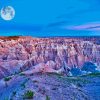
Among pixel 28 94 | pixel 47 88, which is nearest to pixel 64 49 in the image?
pixel 47 88

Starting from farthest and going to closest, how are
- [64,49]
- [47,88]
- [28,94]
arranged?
[64,49] → [47,88] → [28,94]

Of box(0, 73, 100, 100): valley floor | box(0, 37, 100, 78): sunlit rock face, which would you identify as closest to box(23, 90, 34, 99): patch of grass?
box(0, 73, 100, 100): valley floor

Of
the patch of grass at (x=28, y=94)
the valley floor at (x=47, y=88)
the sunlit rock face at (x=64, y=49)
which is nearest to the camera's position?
the patch of grass at (x=28, y=94)

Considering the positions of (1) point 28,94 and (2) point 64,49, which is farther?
(2) point 64,49

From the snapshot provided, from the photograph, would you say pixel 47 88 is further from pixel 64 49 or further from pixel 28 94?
pixel 64 49

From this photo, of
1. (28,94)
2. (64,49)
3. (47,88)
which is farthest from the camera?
(64,49)

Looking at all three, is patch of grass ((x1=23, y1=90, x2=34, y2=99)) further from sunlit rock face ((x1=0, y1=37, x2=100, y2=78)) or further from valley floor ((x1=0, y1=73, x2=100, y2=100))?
sunlit rock face ((x1=0, y1=37, x2=100, y2=78))

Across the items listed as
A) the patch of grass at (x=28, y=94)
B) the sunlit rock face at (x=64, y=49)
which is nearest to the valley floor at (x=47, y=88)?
the patch of grass at (x=28, y=94)

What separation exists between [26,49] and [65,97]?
114723 millimetres

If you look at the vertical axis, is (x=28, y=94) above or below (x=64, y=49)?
above

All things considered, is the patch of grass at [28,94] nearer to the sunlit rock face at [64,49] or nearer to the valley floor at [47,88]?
the valley floor at [47,88]

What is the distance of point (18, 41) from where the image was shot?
144 m

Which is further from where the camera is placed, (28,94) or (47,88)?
(47,88)

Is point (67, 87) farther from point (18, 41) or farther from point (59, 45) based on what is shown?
point (18, 41)
